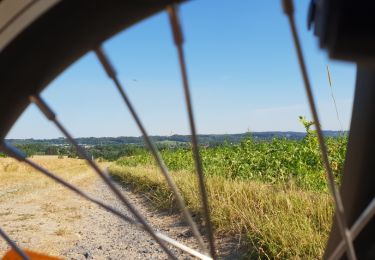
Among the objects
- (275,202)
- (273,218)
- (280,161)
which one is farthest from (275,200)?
(280,161)

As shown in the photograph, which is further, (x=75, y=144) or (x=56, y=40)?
(x=75, y=144)

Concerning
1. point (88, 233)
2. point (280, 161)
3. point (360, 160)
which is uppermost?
point (360, 160)

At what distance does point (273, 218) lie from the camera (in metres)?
Answer: 4.18

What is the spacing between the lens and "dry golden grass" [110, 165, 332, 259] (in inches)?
140

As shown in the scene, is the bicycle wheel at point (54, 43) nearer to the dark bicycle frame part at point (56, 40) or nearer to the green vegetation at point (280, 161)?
the dark bicycle frame part at point (56, 40)

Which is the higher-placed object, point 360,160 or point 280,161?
point 360,160

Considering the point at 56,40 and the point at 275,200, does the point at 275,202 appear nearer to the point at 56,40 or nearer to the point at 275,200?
the point at 275,200

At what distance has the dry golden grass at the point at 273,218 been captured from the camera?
140 inches

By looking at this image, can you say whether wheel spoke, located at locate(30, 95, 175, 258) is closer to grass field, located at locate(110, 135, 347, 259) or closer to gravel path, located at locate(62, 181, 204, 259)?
grass field, located at locate(110, 135, 347, 259)

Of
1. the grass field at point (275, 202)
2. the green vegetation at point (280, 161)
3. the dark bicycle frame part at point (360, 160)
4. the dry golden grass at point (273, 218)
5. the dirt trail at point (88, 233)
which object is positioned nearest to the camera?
the dark bicycle frame part at point (360, 160)

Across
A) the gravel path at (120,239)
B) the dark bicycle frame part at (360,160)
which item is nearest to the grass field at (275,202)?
the gravel path at (120,239)

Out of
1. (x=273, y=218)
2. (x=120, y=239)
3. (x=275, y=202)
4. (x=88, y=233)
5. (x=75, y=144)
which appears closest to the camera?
(x=75, y=144)

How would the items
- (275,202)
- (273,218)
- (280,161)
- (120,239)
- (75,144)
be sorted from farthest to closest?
1. (280,161)
2. (120,239)
3. (275,202)
4. (273,218)
5. (75,144)

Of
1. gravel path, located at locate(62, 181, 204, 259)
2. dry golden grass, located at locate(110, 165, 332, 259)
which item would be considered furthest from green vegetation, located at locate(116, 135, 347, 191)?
gravel path, located at locate(62, 181, 204, 259)
